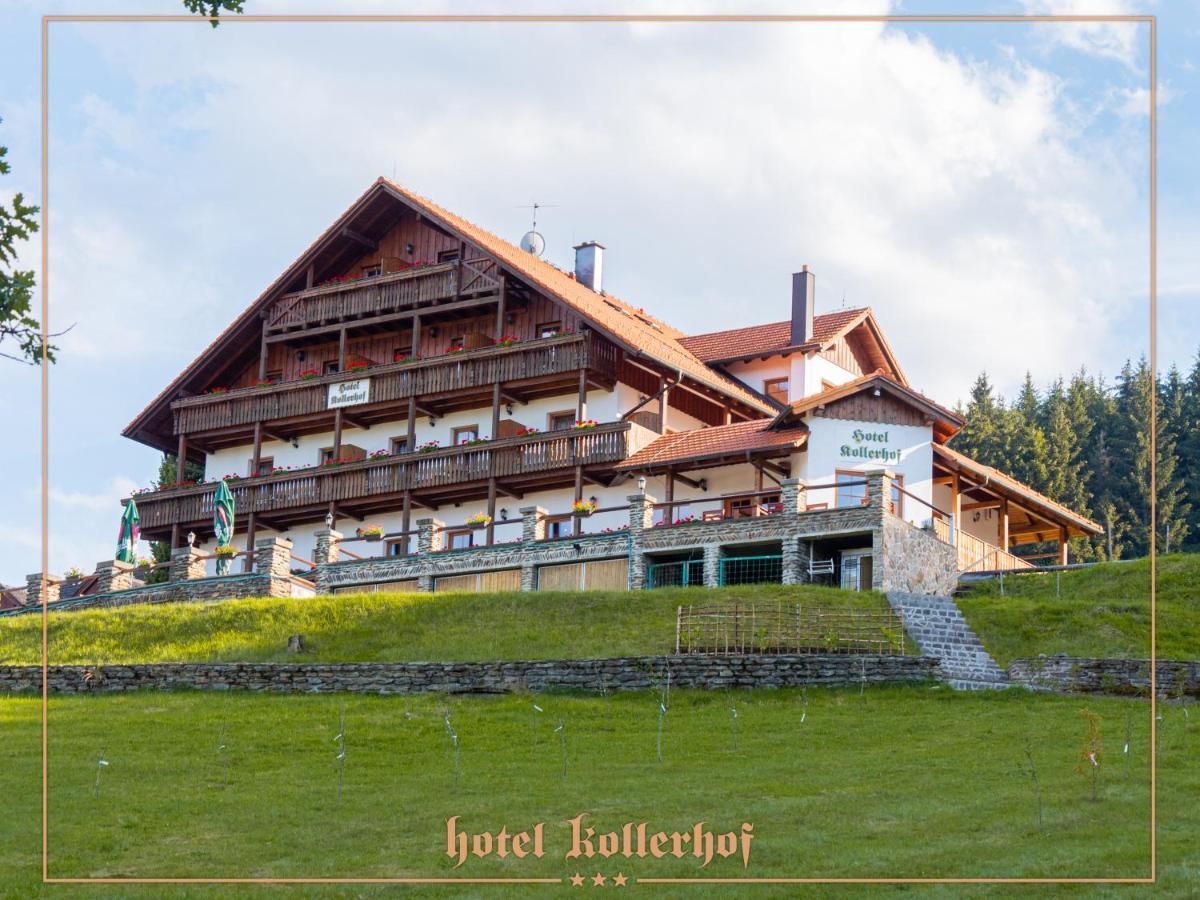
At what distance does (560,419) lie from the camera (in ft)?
160

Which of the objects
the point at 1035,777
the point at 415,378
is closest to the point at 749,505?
the point at 415,378

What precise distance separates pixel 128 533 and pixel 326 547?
7.95 meters

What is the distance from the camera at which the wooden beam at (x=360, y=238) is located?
172 ft

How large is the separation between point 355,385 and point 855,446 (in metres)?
14.9

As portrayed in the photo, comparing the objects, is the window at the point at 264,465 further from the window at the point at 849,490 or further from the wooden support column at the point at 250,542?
the window at the point at 849,490

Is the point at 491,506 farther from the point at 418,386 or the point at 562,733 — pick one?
the point at 562,733

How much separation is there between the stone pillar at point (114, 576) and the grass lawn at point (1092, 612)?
21.7 metres

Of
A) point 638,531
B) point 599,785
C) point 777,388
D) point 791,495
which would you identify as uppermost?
point 777,388

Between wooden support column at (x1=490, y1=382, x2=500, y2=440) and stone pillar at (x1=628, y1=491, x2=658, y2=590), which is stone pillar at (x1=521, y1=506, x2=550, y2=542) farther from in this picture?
wooden support column at (x1=490, y1=382, x2=500, y2=440)

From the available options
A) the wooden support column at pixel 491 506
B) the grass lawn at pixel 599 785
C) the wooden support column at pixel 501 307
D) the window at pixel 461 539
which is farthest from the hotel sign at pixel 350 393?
the grass lawn at pixel 599 785

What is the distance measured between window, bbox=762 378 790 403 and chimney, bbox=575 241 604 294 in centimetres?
630

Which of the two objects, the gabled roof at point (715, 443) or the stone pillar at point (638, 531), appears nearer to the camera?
the stone pillar at point (638, 531)

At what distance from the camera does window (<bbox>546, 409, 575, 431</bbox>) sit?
48406 millimetres

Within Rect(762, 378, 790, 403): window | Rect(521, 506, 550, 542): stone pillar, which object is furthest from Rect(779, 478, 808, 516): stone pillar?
Rect(762, 378, 790, 403): window
